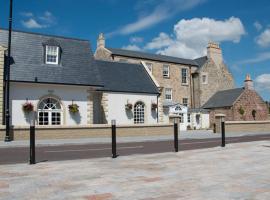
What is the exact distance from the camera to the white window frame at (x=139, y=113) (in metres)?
31.0

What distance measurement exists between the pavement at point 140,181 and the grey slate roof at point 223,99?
3238 centimetres

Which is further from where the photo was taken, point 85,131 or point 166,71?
point 166,71

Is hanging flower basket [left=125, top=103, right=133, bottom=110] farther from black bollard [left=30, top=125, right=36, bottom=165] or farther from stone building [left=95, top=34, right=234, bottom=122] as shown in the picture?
black bollard [left=30, top=125, right=36, bottom=165]

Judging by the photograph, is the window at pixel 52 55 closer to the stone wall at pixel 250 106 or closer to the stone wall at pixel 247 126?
the stone wall at pixel 247 126

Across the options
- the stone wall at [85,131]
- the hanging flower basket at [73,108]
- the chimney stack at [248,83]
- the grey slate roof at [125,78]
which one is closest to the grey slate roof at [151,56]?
the grey slate roof at [125,78]

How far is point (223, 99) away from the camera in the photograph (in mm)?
42719

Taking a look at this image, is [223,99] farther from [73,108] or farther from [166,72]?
[73,108]

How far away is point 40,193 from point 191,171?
388cm

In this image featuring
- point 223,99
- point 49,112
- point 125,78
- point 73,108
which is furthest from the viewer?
point 223,99

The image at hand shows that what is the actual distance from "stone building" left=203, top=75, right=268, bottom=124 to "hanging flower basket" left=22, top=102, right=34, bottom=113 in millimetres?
24739

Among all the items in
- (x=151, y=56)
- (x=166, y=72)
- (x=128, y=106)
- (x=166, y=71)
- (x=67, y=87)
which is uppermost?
(x=151, y=56)

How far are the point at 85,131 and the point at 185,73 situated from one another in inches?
1064

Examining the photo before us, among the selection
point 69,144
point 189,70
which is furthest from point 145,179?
point 189,70

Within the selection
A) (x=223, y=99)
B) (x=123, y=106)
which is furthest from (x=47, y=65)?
(x=223, y=99)
